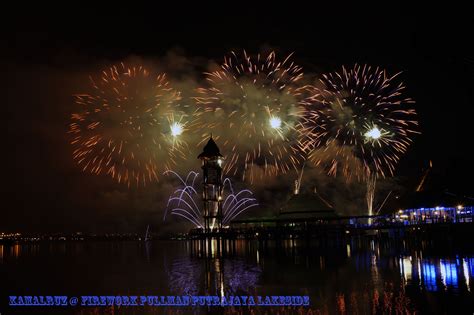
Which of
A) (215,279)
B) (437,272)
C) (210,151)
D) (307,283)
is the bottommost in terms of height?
(215,279)

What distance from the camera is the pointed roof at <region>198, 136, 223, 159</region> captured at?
66.6 m

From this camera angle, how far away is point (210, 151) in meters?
66.8

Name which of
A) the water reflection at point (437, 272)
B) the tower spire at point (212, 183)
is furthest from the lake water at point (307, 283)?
the tower spire at point (212, 183)

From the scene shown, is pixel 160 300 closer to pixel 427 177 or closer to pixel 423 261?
pixel 423 261

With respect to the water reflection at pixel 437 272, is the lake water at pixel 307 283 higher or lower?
lower

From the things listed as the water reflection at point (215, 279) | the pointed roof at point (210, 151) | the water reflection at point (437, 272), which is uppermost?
the pointed roof at point (210, 151)

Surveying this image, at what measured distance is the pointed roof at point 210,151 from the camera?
218ft

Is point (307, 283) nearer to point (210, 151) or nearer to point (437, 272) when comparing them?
point (437, 272)

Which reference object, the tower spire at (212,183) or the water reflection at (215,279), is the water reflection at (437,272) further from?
the tower spire at (212,183)

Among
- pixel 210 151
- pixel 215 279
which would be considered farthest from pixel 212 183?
pixel 215 279

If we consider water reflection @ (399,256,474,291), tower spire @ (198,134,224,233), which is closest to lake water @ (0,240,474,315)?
water reflection @ (399,256,474,291)

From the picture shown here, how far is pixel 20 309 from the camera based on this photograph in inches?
1063

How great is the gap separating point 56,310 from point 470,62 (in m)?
24.6

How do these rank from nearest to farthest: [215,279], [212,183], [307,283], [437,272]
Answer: [307,283]
[437,272]
[215,279]
[212,183]
